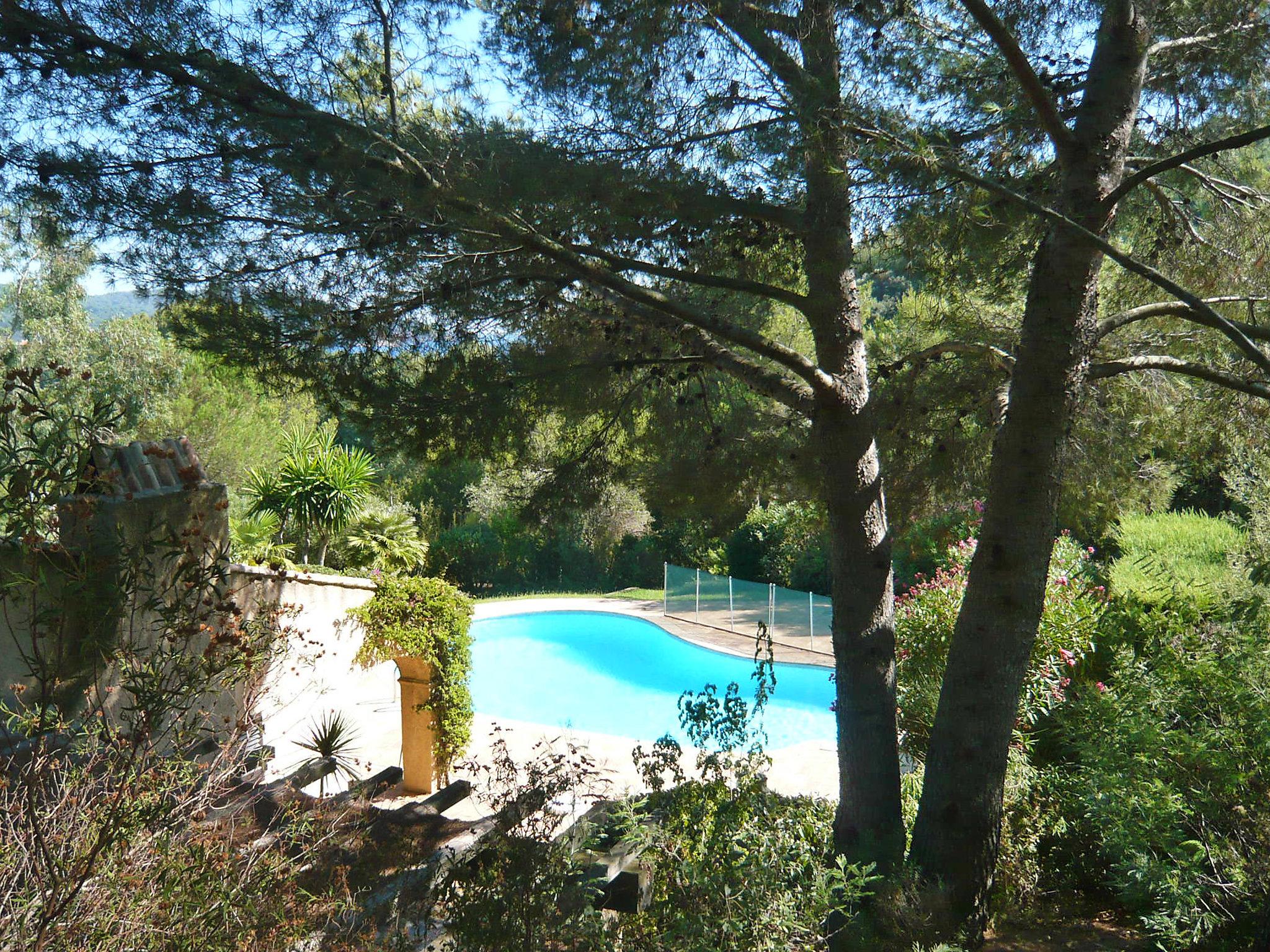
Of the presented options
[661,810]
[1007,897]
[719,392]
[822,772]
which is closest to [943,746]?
[1007,897]

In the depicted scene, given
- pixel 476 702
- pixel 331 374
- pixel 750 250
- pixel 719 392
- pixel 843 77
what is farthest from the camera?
pixel 476 702

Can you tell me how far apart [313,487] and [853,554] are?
8195 millimetres

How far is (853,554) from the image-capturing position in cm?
413

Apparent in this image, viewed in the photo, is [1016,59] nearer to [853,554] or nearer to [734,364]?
[734,364]

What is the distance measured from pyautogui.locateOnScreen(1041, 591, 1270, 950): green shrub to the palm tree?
8.39 m

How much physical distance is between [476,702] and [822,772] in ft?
20.9

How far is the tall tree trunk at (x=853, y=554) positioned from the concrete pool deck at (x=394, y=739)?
203 cm

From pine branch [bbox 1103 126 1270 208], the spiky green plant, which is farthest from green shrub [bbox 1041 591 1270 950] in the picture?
the spiky green plant

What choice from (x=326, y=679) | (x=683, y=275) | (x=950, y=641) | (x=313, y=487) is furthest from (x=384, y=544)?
(x=683, y=275)

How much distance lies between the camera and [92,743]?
2617 millimetres

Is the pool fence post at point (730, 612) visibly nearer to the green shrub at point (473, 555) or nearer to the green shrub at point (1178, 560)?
the green shrub at point (1178, 560)

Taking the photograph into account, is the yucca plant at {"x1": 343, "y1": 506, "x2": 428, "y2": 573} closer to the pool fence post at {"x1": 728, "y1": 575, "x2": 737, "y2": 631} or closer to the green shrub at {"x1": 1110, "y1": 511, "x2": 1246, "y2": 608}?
the pool fence post at {"x1": 728, "y1": 575, "x2": 737, "y2": 631}

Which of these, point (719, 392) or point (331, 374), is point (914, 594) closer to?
point (719, 392)

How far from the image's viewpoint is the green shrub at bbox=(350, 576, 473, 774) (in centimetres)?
690
